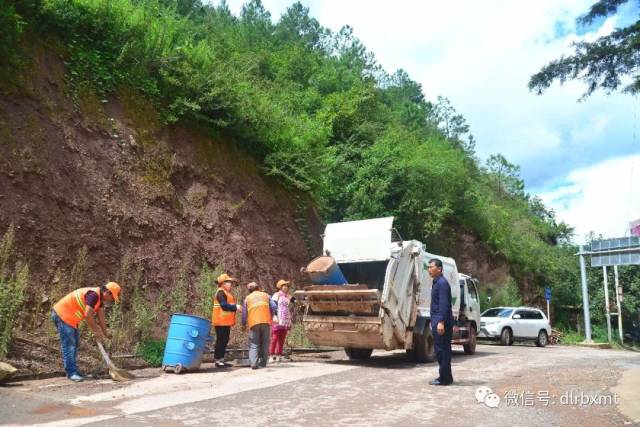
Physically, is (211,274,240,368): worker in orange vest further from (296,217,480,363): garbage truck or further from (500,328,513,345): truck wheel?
(500,328,513,345): truck wheel

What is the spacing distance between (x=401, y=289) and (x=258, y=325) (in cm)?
310

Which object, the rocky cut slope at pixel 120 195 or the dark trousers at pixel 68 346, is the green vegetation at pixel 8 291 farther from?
the dark trousers at pixel 68 346

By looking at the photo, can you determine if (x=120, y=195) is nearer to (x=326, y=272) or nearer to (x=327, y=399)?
(x=326, y=272)

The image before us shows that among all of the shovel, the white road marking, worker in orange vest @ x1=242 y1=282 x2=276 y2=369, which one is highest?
worker in orange vest @ x1=242 y1=282 x2=276 y2=369

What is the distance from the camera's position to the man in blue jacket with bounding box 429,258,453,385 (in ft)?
27.1

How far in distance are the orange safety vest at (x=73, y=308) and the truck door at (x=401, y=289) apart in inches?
213

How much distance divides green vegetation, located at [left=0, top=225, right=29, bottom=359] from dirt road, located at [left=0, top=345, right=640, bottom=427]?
93 centimetres

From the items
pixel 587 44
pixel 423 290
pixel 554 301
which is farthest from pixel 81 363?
pixel 554 301

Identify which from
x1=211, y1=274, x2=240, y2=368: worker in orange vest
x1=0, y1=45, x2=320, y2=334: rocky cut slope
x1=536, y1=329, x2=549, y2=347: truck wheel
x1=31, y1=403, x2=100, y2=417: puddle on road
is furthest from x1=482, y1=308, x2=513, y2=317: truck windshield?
x1=31, y1=403, x2=100, y2=417: puddle on road

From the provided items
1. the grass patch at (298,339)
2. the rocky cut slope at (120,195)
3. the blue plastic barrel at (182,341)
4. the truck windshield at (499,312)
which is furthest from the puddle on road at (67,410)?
the truck windshield at (499,312)

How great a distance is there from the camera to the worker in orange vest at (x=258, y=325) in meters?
10.4

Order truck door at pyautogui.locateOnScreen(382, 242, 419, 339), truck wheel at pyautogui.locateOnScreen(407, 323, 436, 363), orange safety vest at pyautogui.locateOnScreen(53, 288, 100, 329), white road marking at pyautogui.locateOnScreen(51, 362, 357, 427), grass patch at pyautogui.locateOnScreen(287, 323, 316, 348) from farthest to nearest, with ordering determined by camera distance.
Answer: grass patch at pyautogui.locateOnScreen(287, 323, 316, 348), truck wheel at pyautogui.locateOnScreen(407, 323, 436, 363), truck door at pyautogui.locateOnScreen(382, 242, 419, 339), orange safety vest at pyautogui.locateOnScreen(53, 288, 100, 329), white road marking at pyautogui.locateOnScreen(51, 362, 357, 427)

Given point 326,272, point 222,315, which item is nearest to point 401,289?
point 326,272

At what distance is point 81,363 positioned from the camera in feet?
29.3
